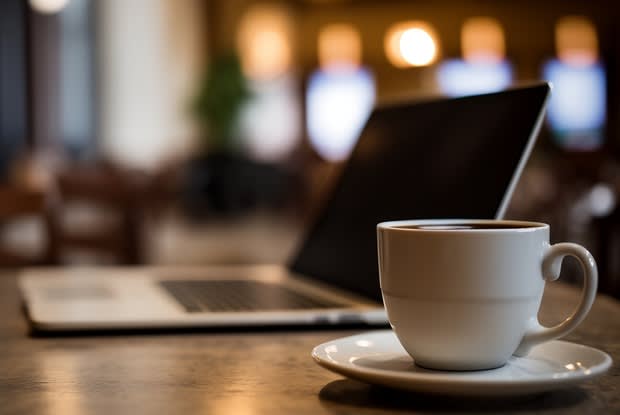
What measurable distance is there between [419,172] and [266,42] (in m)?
9.31

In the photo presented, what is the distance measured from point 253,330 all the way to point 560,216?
1091 mm

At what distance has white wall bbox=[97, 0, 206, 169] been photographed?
25.4 feet

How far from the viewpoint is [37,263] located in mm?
2006

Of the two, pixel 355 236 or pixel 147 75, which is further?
pixel 147 75

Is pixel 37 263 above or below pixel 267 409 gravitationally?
below

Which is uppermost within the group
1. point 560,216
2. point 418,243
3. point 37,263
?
point 418,243

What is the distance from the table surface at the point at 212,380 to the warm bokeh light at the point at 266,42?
9.18m

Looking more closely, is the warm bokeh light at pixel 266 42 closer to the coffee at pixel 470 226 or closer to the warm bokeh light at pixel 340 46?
the warm bokeh light at pixel 340 46

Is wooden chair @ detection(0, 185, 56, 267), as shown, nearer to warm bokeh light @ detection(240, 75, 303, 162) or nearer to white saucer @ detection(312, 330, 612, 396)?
white saucer @ detection(312, 330, 612, 396)

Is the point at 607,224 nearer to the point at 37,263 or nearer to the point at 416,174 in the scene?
the point at 416,174

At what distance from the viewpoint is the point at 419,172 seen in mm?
839

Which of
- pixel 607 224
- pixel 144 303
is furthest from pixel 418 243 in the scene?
pixel 607 224

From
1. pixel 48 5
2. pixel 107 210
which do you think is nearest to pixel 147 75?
pixel 48 5

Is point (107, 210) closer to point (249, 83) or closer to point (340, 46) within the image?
point (249, 83)
